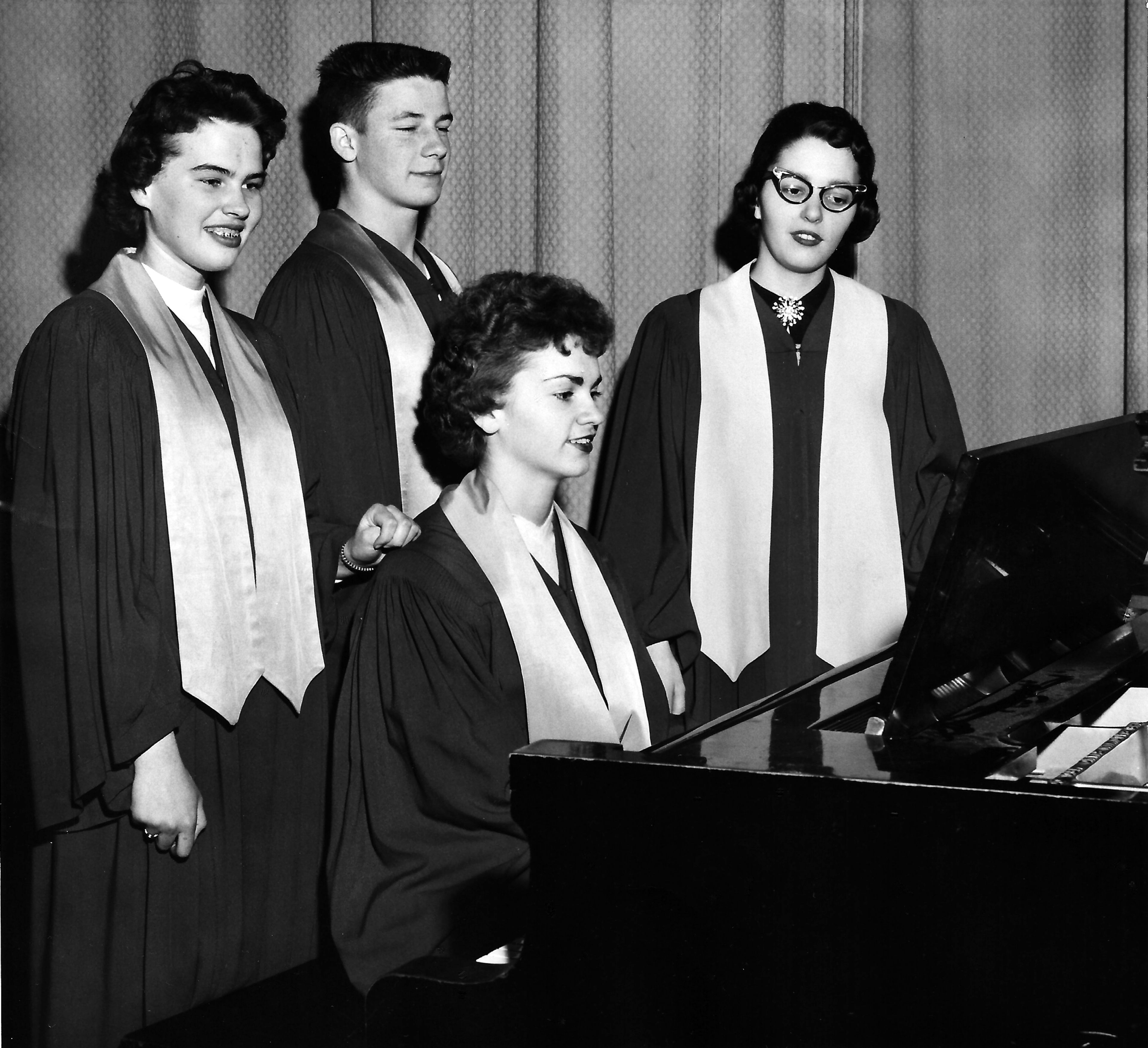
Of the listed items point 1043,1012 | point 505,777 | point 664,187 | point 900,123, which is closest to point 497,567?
point 505,777

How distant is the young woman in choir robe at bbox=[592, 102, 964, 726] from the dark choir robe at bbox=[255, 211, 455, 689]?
48cm

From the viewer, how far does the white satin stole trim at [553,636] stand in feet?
6.59

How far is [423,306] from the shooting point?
2.50 meters

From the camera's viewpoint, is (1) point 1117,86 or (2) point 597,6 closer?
(2) point 597,6

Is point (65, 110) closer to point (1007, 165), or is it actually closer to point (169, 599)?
point (169, 599)

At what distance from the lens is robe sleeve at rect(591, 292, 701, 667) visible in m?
2.70

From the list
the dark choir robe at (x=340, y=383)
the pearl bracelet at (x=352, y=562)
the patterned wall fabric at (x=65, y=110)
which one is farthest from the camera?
the patterned wall fabric at (x=65, y=110)

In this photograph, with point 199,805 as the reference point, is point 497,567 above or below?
above

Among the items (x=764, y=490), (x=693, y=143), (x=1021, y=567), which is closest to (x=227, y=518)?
(x=764, y=490)

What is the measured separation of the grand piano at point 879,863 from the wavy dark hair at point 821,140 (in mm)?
1237

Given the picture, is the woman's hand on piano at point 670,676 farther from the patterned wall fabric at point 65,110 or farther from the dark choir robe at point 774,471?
the patterned wall fabric at point 65,110

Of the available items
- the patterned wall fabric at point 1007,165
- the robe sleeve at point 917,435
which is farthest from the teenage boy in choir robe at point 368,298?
the patterned wall fabric at point 1007,165

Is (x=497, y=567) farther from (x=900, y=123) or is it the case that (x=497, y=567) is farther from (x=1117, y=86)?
(x=1117, y=86)

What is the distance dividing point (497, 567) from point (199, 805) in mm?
517
